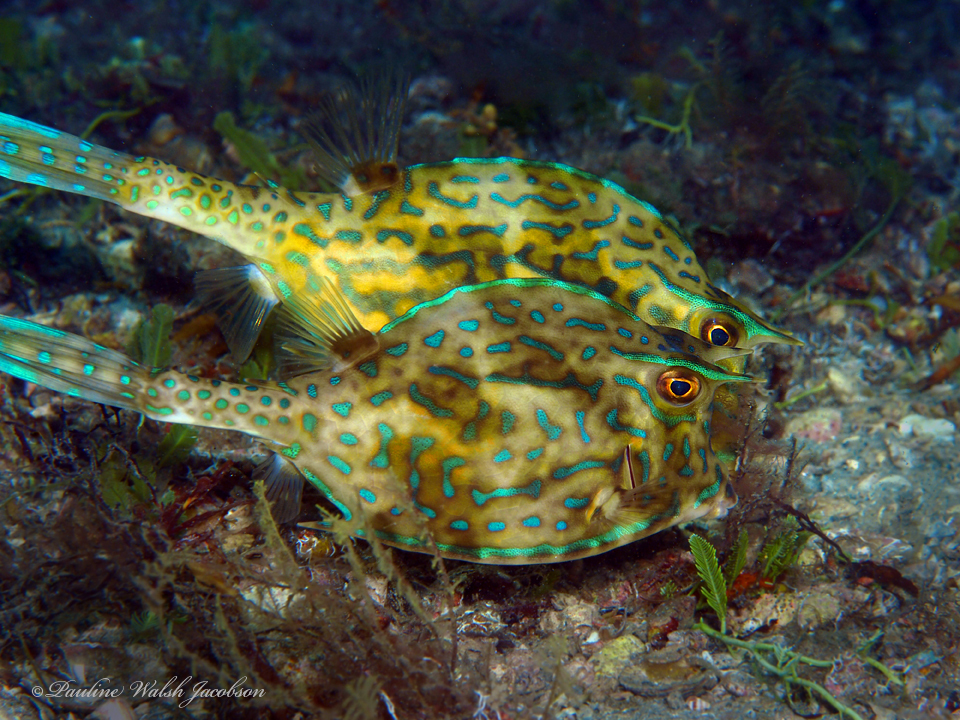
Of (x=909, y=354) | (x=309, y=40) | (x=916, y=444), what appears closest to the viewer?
(x=916, y=444)

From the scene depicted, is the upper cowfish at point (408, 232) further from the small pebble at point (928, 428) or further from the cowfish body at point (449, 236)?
the small pebble at point (928, 428)

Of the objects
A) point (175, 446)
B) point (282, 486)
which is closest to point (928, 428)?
point (282, 486)

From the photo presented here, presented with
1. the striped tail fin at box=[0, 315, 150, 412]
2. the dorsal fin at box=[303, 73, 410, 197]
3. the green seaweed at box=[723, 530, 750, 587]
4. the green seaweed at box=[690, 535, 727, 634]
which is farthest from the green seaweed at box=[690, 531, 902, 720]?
the dorsal fin at box=[303, 73, 410, 197]

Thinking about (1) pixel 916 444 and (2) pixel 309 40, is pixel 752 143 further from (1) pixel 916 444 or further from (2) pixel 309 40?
(2) pixel 309 40

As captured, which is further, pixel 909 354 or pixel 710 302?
pixel 909 354

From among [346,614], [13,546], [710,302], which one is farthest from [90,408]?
[710,302]

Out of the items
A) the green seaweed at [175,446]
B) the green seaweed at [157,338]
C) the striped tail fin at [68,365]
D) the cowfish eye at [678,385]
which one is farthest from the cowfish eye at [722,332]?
the green seaweed at [157,338]

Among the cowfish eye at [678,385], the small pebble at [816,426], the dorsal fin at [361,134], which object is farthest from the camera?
the small pebble at [816,426]

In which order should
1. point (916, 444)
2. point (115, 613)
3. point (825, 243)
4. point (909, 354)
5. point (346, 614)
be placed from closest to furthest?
1. point (346, 614)
2. point (115, 613)
3. point (916, 444)
4. point (909, 354)
5. point (825, 243)
